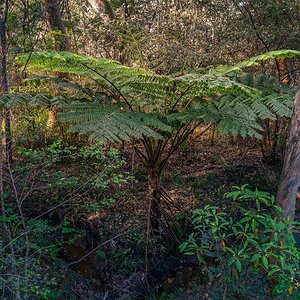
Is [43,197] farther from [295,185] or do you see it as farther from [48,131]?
→ [295,185]

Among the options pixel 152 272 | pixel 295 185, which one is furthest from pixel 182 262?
pixel 295 185

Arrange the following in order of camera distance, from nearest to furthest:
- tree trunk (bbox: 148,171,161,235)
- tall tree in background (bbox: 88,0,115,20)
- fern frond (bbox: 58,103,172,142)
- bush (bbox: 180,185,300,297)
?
1. bush (bbox: 180,185,300,297)
2. fern frond (bbox: 58,103,172,142)
3. tree trunk (bbox: 148,171,161,235)
4. tall tree in background (bbox: 88,0,115,20)

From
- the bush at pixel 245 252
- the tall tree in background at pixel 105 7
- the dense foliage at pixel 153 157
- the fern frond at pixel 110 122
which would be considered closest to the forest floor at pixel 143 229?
the dense foliage at pixel 153 157

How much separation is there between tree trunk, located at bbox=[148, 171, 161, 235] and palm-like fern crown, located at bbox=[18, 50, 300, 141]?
1.80 feet

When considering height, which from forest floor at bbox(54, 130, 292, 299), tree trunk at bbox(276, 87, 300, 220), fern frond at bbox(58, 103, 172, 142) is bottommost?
forest floor at bbox(54, 130, 292, 299)

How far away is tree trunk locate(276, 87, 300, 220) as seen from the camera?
2.41 meters

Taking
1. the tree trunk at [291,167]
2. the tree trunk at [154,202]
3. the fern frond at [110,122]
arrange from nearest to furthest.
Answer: the fern frond at [110,122]
the tree trunk at [291,167]
the tree trunk at [154,202]

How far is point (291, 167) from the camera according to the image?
8.14ft

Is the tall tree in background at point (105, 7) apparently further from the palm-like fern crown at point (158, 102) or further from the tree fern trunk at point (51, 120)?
the palm-like fern crown at point (158, 102)

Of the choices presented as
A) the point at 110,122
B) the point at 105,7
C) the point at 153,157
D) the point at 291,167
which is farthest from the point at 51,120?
the point at 291,167

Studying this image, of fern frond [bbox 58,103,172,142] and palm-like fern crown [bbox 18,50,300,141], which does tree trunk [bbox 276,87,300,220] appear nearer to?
palm-like fern crown [bbox 18,50,300,141]

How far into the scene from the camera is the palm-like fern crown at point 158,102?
2.42m

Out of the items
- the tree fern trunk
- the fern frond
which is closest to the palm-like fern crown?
the fern frond

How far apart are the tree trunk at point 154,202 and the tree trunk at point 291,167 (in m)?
1.11
